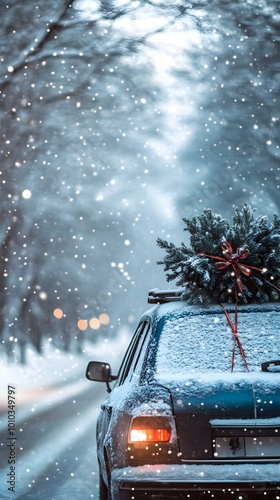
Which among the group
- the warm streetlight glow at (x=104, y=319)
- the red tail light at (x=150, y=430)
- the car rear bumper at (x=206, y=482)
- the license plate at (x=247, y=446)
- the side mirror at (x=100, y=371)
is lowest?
the warm streetlight glow at (x=104, y=319)

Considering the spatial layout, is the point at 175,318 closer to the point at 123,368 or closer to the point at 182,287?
the point at 182,287

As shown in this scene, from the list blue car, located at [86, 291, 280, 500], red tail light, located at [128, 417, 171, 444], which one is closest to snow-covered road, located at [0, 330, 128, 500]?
blue car, located at [86, 291, 280, 500]

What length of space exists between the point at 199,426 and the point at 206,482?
0.30 m

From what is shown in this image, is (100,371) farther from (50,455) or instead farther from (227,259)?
(50,455)

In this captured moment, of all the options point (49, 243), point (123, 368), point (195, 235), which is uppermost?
point (195, 235)

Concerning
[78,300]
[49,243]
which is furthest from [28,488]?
[78,300]

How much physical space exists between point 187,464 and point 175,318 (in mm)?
1117

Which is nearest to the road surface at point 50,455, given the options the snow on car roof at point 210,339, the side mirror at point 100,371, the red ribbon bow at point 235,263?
the side mirror at point 100,371

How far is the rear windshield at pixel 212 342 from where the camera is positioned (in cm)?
556

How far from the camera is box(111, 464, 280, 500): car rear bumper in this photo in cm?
495

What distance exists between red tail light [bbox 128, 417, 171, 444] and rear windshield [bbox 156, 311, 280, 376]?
34cm

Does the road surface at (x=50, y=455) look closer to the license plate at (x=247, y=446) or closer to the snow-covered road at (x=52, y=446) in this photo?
the snow-covered road at (x=52, y=446)

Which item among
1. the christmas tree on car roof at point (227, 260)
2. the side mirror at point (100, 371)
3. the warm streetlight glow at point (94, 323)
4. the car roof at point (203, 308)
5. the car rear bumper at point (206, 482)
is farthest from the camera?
the warm streetlight glow at point (94, 323)

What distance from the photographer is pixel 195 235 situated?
677 centimetres
